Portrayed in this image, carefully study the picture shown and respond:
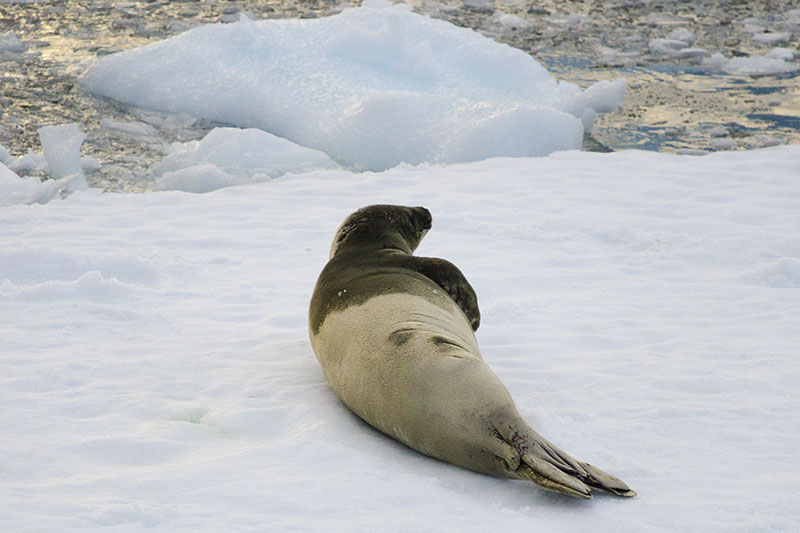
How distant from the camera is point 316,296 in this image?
357cm

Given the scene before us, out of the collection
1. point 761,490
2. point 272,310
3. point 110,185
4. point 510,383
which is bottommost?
point 110,185

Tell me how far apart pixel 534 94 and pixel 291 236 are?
3.65m

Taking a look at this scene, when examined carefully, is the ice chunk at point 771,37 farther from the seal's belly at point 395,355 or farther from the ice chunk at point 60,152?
the seal's belly at point 395,355

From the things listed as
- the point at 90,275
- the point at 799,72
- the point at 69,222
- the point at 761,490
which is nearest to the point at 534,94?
the point at 799,72

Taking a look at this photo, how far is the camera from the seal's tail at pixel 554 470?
252cm

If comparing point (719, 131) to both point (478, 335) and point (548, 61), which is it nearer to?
point (548, 61)

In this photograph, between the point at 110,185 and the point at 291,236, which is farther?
the point at 110,185

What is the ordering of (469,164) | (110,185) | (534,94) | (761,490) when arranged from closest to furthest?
(761,490) < (110,185) < (469,164) < (534,94)

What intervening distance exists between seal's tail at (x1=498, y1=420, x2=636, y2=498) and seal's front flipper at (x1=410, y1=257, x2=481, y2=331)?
0.94m

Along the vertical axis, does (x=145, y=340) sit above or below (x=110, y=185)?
above

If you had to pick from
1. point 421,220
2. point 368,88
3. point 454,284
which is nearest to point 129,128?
point 368,88

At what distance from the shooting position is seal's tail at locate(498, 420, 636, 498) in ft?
8.27

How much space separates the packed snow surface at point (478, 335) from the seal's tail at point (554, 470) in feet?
0.17

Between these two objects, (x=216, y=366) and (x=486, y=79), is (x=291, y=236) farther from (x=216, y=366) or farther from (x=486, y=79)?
(x=486, y=79)
